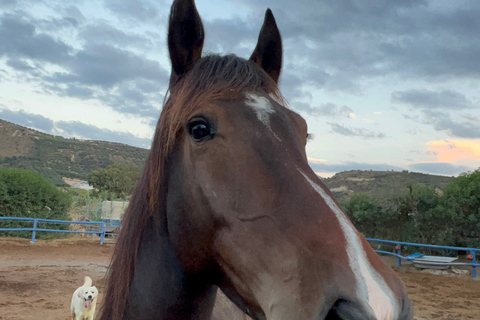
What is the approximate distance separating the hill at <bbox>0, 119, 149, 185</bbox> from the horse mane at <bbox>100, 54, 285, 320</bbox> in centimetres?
5556

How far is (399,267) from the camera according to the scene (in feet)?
41.8

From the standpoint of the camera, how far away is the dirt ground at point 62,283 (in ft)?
24.0

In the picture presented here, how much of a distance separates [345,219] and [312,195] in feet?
0.45

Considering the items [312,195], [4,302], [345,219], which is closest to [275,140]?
[312,195]

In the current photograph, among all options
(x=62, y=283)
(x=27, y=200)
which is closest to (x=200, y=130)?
(x=62, y=283)

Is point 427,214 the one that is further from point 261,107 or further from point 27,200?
point 27,200

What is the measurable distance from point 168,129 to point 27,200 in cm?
1815

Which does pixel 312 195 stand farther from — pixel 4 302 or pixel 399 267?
pixel 399 267

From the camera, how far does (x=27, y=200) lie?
16.5 metres

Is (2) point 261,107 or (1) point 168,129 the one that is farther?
(1) point 168,129

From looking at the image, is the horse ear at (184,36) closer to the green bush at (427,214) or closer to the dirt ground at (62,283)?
the dirt ground at (62,283)

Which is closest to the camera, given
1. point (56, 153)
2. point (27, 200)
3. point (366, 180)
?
point (27, 200)

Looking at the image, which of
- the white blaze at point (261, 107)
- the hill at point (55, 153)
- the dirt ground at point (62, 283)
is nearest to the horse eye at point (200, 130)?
the white blaze at point (261, 107)

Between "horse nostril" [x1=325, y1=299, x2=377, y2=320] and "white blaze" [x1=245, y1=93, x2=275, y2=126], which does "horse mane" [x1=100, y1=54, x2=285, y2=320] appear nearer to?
"white blaze" [x1=245, y1=93, x2=275, y2=126]
